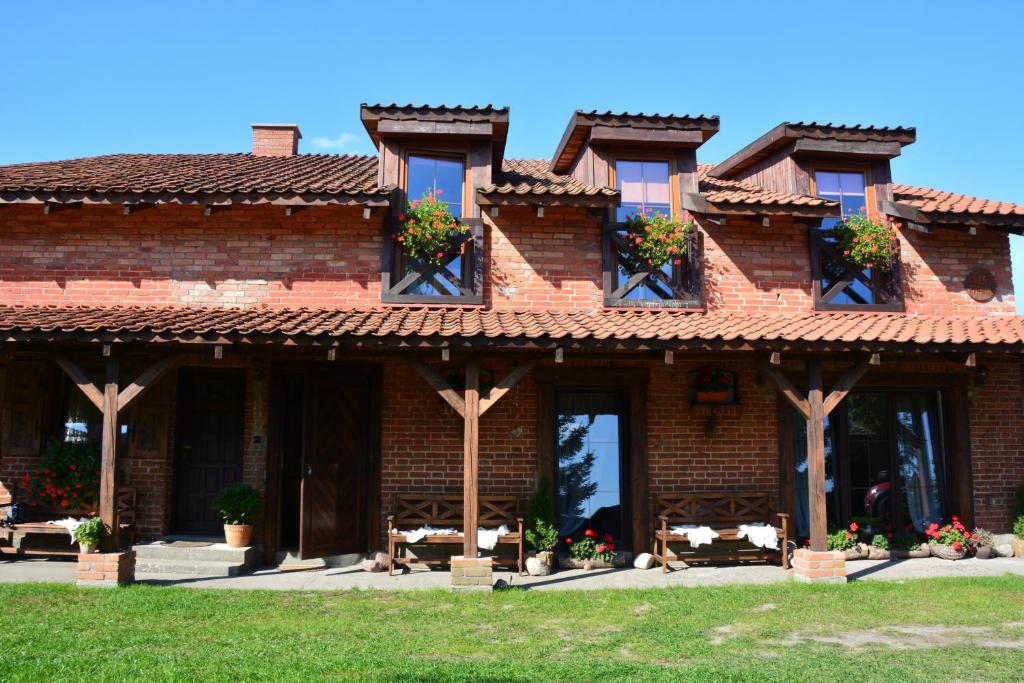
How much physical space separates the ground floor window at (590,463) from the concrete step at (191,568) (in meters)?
4.19

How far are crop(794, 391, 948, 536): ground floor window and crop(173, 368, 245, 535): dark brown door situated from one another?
25.4 feet

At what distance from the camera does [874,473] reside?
10.5m

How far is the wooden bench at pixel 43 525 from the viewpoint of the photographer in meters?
8.98

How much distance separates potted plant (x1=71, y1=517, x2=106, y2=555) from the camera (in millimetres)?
7922

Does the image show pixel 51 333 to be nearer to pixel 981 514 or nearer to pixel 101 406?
pixel 101 406

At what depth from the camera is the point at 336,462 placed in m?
9.78

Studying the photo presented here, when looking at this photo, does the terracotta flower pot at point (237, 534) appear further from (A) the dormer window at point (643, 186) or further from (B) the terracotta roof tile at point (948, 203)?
(B) the terracotta roof tile at point (948, 203)

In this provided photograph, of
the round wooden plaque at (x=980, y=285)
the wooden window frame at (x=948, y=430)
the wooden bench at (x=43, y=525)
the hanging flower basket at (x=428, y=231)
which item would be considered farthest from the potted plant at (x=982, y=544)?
the wooden bench at (x=43, y=525)

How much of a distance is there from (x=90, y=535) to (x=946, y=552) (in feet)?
34.4

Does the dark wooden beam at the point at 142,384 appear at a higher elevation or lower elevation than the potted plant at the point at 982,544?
higher

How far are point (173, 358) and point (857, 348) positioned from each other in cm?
774

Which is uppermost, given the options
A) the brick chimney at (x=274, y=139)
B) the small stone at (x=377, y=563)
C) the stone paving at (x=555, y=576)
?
the brick chimney at (x=274, y=139)

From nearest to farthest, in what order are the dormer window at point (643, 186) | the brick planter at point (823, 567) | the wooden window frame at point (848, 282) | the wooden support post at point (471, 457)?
the wooden support post at point (471, 457), the brick planter at point (823, 567), the wooden window frame at point (848, 282), the dormer window at point (643, 186)

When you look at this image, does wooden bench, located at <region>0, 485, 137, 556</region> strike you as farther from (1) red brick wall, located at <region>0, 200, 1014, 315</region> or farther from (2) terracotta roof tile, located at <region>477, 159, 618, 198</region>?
(2) terracotta roof tile, located at <region>477, 159, 618, 198</region>
